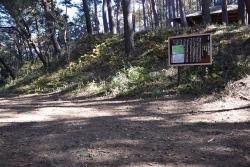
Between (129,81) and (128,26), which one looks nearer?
(129,81)

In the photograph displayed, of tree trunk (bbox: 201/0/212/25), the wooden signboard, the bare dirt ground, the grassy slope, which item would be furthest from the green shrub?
tree trunk (bbox: 201/0/212/25)

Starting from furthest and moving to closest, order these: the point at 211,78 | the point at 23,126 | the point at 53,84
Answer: the point at 53,84 → the point at 211,78 → the point at 23,126

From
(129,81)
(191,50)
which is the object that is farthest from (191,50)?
(129,81)

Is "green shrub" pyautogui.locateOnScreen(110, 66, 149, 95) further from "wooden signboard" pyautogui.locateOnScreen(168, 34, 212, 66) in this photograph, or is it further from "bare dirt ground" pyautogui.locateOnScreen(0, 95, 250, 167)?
"bare dirt ground" pyautogui.locateOnScreen(0, 95, 250, 167)

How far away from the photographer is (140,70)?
1529 centimetres

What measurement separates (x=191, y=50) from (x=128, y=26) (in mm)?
5940

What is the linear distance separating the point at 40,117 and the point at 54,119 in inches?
21.7

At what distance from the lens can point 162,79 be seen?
45.5 feet

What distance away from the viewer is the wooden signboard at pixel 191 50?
464 inches

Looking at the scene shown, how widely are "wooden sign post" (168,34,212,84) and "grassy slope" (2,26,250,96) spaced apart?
0.67m

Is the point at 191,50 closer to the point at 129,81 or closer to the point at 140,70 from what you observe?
the point at 129,81

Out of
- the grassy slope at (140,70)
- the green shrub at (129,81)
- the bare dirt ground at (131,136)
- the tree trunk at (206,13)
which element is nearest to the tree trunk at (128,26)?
the grassy slope at (140,70)

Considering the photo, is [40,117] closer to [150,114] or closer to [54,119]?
[54,119]

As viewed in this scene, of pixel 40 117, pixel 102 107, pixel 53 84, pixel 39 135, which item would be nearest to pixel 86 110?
pixel 102 107
